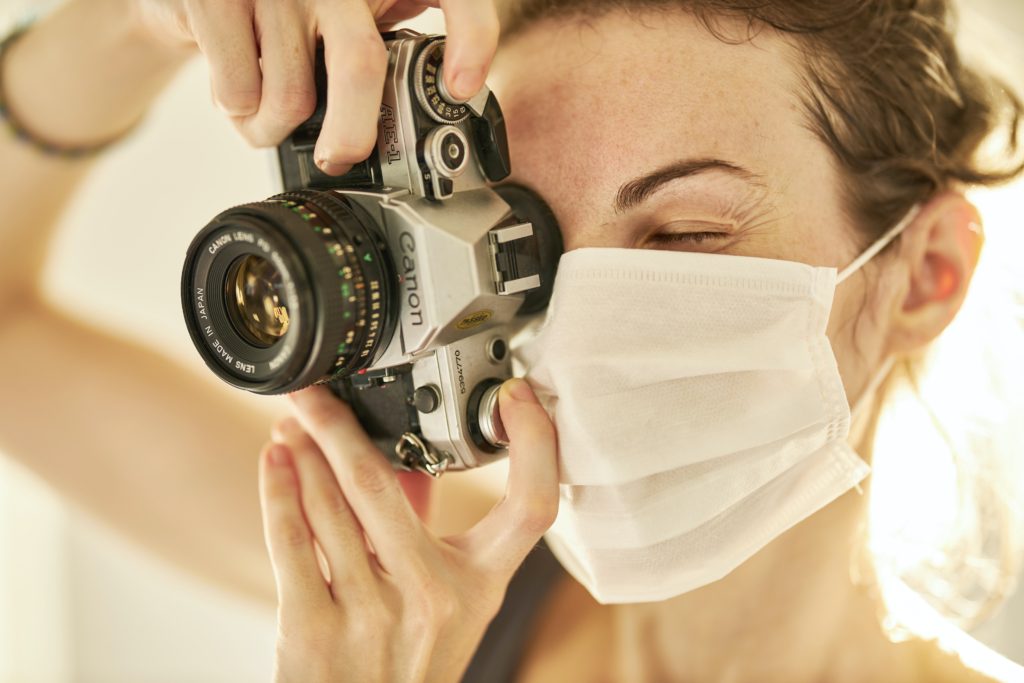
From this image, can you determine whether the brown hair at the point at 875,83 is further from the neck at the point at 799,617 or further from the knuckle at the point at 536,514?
the knuckle at the point at 536,514

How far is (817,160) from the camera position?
0.91 metres

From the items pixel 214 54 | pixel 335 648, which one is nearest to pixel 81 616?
pixel 335 648

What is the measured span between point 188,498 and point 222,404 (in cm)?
19

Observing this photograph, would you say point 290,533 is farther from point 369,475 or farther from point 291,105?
point 291,105

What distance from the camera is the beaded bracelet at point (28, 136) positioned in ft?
3.70

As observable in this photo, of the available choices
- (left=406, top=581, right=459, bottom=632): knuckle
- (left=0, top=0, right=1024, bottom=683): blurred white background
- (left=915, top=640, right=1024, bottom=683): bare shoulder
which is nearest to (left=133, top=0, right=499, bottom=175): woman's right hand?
(left=406, top=581, right=459, bottom=632): knuckle

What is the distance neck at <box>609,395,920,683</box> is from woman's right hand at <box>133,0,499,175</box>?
0.71 m

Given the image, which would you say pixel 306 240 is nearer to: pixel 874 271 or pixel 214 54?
pixel 214 54

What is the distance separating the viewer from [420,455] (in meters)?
0.88

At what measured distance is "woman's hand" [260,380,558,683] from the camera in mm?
887

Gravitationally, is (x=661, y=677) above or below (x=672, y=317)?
below

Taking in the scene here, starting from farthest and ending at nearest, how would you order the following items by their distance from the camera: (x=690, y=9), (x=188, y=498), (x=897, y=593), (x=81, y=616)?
(x=81, y=616) → (x=188, y=498) → (x=897, y=593) → (x=690, y=9)

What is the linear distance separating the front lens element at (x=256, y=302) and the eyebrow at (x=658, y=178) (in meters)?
0.36

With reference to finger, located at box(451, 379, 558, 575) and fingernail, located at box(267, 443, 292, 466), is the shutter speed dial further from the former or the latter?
fingernail, located at box(267, 443, 292, 466)
